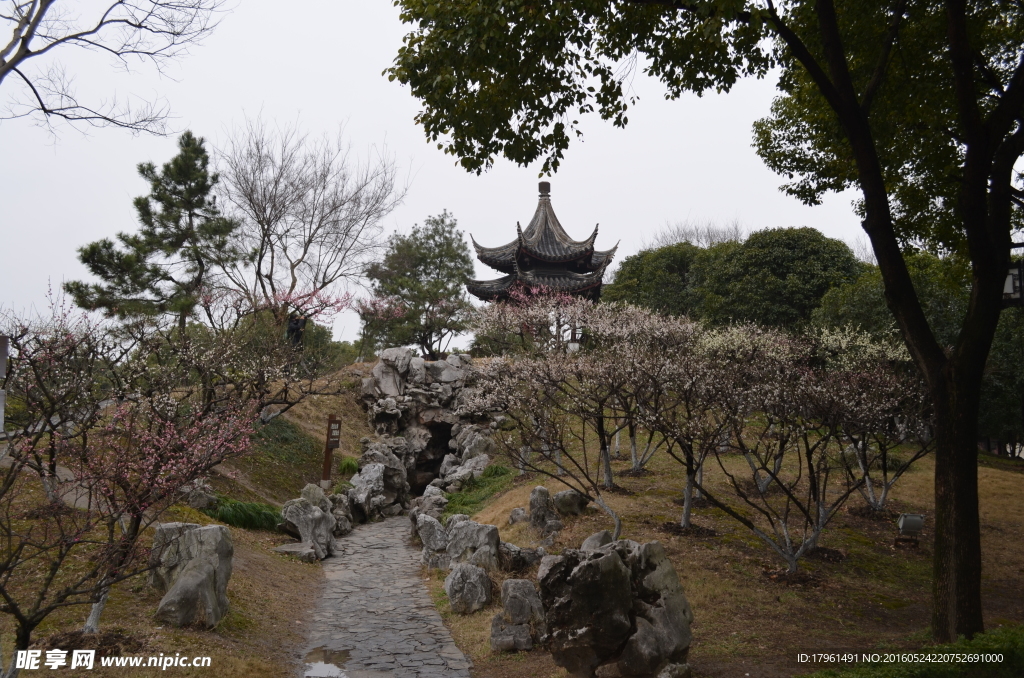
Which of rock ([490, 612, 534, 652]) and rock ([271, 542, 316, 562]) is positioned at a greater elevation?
rock ([490, 612, 534, 652])

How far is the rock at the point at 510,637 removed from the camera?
7793 millimetres

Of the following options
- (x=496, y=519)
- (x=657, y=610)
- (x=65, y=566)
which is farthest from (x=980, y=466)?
(x=65, y=566)

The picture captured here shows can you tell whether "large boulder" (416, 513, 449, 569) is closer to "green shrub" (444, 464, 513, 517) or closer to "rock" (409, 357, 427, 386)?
"green shrub" (444, 464, 513, 517)

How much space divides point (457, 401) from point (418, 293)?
26.6 ft

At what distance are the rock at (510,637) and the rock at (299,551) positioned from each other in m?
5.57

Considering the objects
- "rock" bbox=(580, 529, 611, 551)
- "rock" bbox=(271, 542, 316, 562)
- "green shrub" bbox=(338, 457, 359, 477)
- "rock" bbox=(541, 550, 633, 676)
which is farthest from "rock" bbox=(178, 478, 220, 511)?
"rock" bbox=(541, 550, 633, 676)

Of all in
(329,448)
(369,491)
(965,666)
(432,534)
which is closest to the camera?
(965,666)

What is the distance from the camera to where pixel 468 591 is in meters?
9.38

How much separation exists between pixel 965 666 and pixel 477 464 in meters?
15.7

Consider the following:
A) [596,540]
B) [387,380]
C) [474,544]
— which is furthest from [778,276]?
[596,540]

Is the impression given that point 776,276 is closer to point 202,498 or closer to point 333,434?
point 333,434

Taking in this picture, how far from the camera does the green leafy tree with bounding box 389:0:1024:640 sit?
21.2 feet

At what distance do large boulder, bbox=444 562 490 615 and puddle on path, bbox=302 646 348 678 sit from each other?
1.88 metres

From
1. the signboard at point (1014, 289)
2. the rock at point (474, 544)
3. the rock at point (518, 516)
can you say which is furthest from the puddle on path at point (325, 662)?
the signboard at point (1014, 289)
